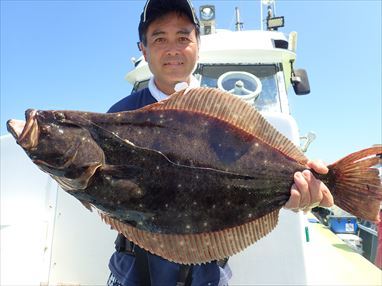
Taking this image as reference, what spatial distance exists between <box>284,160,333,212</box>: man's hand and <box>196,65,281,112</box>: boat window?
3875 mm

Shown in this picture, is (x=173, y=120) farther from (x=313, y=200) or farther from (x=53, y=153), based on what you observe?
(x=313, y=200)

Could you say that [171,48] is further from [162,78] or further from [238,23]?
[238,23]

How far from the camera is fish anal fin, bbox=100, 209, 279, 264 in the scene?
185 cm

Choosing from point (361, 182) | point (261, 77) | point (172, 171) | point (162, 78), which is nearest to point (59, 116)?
point (172, 171)

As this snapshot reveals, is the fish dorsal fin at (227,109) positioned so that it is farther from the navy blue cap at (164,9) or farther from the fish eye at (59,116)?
the navy blue cap at (164,9)

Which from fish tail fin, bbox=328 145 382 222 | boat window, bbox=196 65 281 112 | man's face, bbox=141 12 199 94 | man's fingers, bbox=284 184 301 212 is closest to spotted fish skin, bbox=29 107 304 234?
man's fingers, bbox=284 184 301 212

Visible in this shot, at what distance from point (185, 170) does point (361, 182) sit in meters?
0.90

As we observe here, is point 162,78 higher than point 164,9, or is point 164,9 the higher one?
point 164,9

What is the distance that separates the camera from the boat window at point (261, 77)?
5.84 metres

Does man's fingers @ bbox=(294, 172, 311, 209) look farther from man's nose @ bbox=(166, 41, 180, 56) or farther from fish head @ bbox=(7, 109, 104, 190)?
man's nose @ bbox=(166, 41, 180, 56)

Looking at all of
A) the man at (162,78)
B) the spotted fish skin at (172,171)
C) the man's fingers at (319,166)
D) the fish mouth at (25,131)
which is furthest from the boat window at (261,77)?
the fish mouth at (25,131)

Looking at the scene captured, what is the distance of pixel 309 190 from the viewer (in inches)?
76.3

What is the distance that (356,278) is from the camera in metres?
6.11

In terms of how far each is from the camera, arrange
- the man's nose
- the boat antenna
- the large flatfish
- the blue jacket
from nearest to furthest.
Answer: the large flatfish → the blue jacket → the man's nose → the boat antenna
